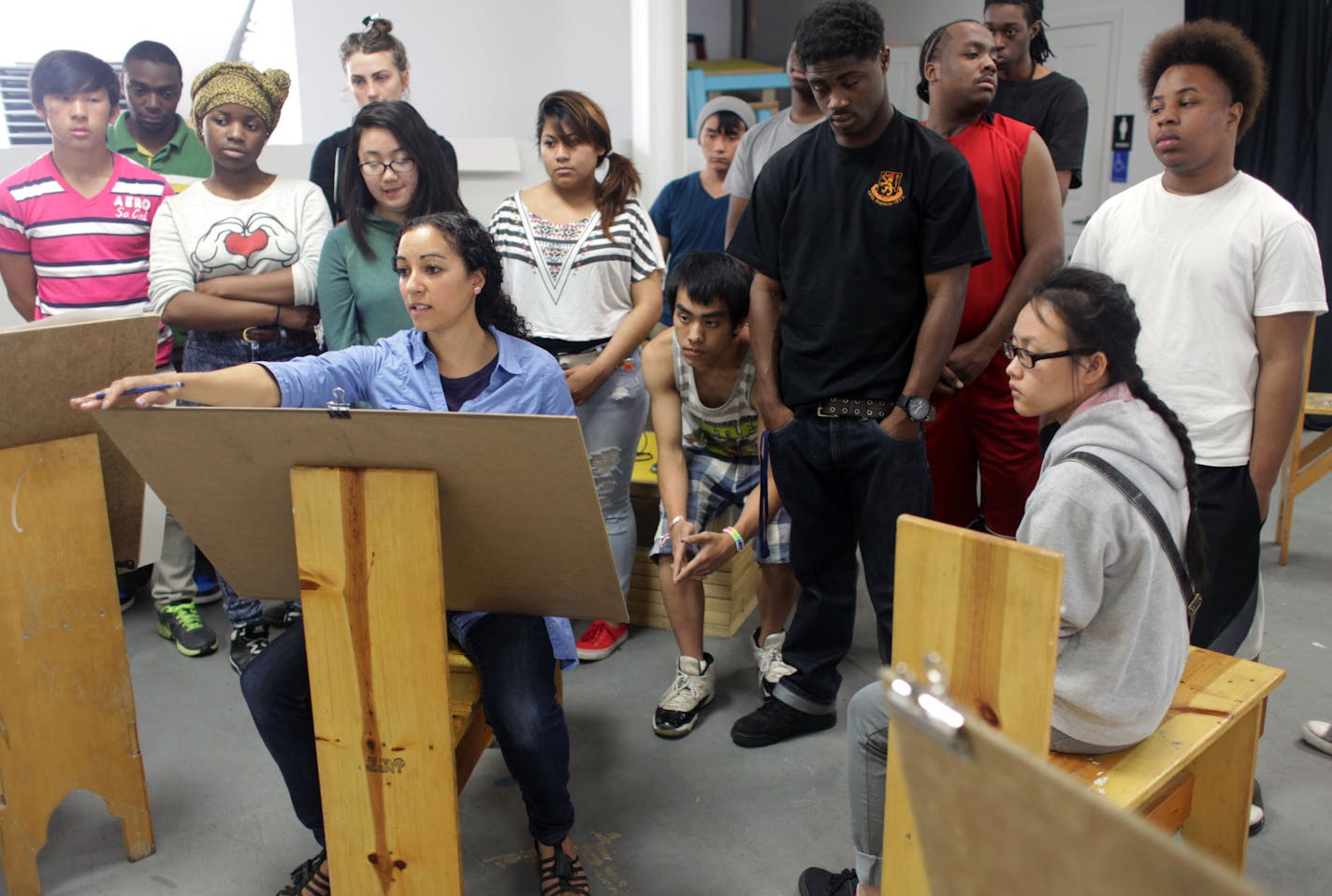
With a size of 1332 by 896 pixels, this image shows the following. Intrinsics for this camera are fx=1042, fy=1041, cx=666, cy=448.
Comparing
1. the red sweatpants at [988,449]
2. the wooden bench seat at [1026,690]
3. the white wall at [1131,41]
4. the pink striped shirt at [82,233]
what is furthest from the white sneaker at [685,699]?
the white wall at [1131,41]

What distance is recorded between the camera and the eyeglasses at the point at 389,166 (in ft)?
8.34

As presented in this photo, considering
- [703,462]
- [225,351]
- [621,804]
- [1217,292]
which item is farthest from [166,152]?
[1217,292]

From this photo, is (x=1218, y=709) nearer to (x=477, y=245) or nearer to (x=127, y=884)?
(x=477, y=245)

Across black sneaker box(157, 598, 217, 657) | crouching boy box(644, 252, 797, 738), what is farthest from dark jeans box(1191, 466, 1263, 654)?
black sneaker box(157, 598, 217, 657)

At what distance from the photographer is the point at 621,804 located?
229cm

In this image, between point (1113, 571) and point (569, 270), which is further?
point (569, 270)

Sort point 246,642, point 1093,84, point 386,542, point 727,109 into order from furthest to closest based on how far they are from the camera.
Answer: point 1093,84 → point 727,109 → point 246,642 → point 386,542

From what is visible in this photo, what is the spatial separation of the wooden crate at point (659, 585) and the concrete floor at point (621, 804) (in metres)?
0.19

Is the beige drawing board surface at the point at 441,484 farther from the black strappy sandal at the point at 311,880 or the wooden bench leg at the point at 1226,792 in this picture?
the wooden bench leg at the point at 1226,792

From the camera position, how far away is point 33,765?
1.99 metres

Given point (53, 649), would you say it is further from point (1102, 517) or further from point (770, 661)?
point (1102, 517)

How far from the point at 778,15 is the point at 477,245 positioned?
550 cm

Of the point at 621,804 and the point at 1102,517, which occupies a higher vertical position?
the point at 1102,517

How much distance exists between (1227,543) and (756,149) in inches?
69.2
